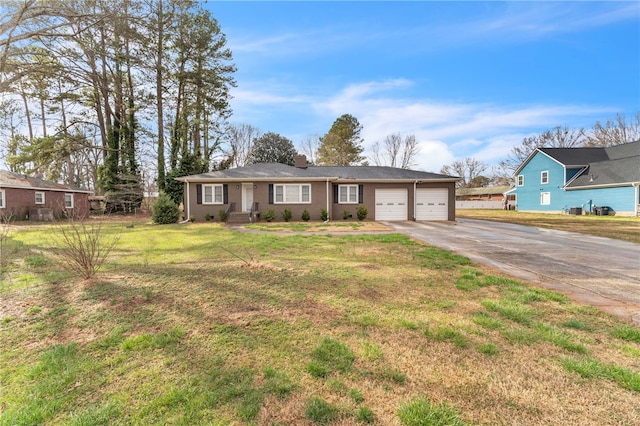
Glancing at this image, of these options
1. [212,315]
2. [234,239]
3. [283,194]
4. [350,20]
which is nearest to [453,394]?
[212,315]

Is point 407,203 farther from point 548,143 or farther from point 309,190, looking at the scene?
point 548,143

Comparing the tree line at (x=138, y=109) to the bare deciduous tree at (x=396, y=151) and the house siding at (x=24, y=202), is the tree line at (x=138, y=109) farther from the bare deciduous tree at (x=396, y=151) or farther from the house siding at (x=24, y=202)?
the bare deciduous tree at (x=396, y=151)

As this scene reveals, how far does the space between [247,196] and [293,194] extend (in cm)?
287

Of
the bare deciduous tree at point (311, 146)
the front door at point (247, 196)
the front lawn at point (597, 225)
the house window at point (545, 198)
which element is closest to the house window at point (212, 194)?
the front door at point (247, 196)

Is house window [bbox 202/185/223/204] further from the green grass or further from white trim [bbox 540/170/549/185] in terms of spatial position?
white trim [bbox 540/170/549/185]

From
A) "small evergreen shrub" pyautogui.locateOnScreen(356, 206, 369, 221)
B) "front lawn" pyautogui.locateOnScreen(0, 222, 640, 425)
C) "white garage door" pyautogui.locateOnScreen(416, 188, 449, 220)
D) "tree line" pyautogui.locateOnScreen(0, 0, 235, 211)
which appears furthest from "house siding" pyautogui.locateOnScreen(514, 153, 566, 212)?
"tree line" pyautogui.locateOnScreen(0, 0, 235, 211)

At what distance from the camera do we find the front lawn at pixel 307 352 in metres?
1.92

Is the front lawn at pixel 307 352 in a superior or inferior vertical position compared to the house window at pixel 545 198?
inferior

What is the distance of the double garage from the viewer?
17078 mm

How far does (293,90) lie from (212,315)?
18635 millimetres

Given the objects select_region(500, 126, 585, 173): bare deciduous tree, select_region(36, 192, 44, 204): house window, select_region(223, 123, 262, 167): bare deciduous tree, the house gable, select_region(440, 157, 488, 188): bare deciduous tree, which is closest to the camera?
the house gable

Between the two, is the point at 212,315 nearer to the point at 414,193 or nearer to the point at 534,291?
the point at 534,291

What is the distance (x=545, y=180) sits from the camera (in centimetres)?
2820

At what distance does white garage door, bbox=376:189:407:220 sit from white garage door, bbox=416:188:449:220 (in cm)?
88
